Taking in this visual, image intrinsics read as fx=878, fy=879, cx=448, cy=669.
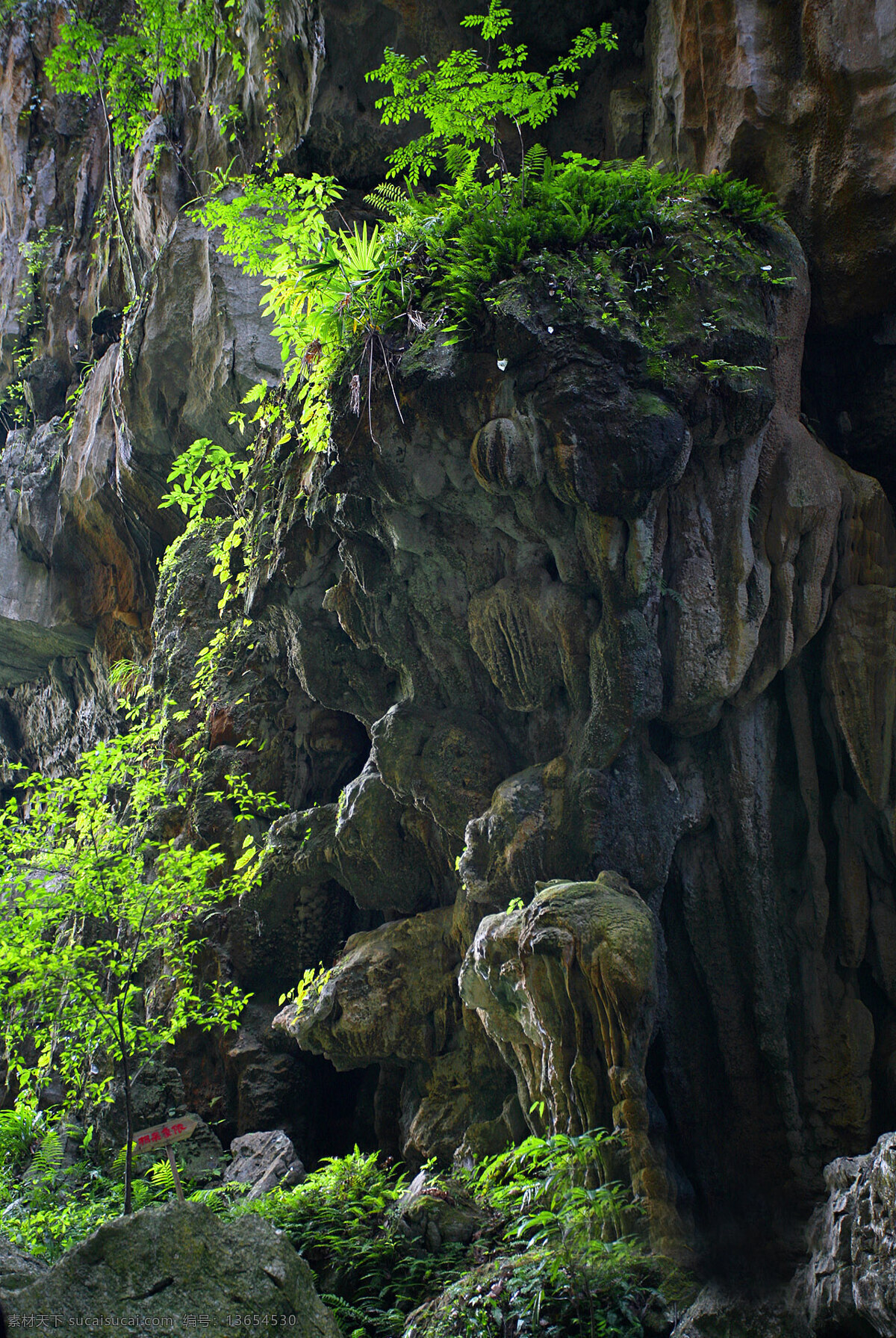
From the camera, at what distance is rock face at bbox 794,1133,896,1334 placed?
147 inches

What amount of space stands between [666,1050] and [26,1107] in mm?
5514

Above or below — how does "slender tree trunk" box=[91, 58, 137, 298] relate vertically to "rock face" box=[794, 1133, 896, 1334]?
above

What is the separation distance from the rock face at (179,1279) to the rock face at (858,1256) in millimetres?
Answer: 2284

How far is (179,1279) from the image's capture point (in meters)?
3.69

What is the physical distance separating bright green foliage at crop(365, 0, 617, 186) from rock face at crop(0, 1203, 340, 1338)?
760 centimetres

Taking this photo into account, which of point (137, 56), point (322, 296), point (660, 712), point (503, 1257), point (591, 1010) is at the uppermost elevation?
point (137, 56)

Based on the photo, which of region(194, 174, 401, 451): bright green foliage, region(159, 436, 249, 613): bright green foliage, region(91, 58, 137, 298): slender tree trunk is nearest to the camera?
region(194, 174, 401, 451): bright green foliage

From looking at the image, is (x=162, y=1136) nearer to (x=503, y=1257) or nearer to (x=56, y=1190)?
(x=503, y=1257)

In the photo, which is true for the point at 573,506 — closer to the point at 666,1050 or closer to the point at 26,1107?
the point at 666,1050

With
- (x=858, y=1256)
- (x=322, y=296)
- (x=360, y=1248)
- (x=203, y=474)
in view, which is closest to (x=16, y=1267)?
(x=360, y=1248)

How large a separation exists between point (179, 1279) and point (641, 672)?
431 cm

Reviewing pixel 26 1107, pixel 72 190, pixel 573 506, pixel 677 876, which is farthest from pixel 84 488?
pixel 677 876

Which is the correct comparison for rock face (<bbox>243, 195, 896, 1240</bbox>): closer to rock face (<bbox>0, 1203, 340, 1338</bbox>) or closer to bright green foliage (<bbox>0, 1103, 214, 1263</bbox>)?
rock face (<bbox>0, 1203, 340, 1338</bbox>)

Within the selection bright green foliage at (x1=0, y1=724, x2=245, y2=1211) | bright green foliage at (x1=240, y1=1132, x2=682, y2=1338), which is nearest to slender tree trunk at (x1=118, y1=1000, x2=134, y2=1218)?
bright green foliage at (x1=0, y1=724, x2=245, y2=1211)
